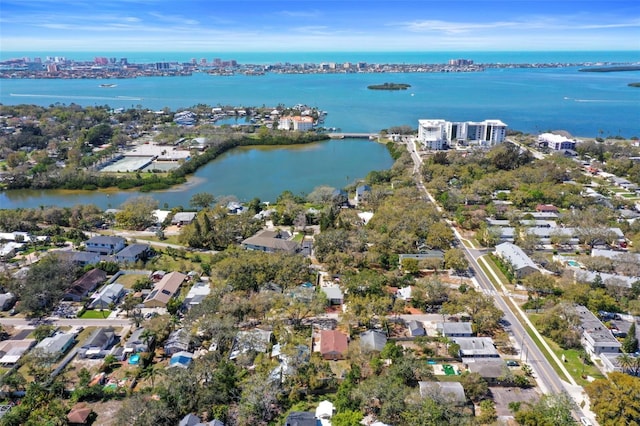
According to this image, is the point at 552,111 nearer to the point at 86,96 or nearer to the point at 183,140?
the point at 183,140

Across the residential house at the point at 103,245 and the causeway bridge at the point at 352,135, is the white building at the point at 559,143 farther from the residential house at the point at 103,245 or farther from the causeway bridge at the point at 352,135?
the residential house at the point at 103,245

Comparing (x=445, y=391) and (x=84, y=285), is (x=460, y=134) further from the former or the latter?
(x=445, y=391)

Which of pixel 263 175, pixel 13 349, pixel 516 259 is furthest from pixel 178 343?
pixel 263 175

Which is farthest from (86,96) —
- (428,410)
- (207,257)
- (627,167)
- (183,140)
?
(428,410)

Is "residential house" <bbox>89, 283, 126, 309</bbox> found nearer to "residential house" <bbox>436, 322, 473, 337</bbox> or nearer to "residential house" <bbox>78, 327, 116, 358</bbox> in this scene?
"residential house" <bbox>78, 327, 116, 358</bbox>

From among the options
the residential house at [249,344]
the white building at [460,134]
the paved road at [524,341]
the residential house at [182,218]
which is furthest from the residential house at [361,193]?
the white building at [460,134]

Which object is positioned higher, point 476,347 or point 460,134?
point 460,134
